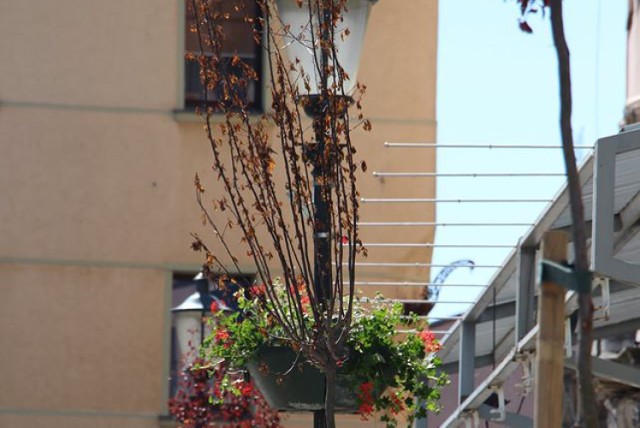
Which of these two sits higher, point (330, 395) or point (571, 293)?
point (571, 293)

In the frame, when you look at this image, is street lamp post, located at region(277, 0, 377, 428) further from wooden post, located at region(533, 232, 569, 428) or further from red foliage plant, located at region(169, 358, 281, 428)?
red foliage plant, located at region(169, 358, 281, 428)

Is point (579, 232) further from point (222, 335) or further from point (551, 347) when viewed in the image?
point (222, 335)

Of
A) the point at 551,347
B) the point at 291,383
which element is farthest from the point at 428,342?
the point at 551,347

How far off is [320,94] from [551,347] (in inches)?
114

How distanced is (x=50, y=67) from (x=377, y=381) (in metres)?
9.15

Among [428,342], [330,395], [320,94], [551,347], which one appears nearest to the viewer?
[551,347]

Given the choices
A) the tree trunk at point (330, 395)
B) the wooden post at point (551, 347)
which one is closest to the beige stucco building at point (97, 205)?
the tree trunk at point (330, 395)

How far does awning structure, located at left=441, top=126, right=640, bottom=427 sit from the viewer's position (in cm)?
770

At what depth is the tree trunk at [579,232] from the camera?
14.8 ft

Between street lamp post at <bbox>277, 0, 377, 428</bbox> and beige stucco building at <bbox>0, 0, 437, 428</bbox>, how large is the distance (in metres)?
8.32

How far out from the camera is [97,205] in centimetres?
1644

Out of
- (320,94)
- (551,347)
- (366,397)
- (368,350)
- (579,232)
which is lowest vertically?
(366,397)

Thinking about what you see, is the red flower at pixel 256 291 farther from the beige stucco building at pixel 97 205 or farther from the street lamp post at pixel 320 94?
the beige stucco building at pixel 97 205

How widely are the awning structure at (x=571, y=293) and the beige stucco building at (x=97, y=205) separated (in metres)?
3.56
